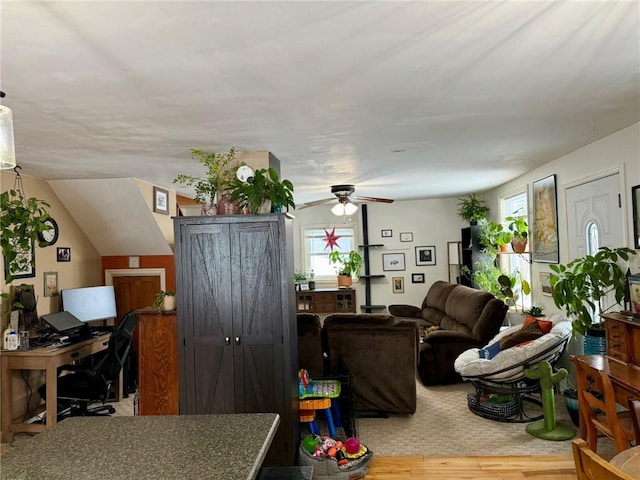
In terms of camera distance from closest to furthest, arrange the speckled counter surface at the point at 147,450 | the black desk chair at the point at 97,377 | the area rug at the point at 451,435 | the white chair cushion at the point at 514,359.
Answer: the speckled counter surface at the point at 147,450, the area rug at the point at 451,435, the white chair cushion at the point at 514,359, the black desk chair at the point at 97,377

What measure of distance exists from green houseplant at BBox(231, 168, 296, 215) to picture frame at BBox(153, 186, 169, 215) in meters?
2.06

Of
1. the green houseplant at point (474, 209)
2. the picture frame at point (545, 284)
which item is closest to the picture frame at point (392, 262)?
the green houseplant at point (474, 209)

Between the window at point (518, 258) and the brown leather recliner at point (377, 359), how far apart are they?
2.37 metres

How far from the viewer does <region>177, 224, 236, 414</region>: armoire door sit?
348 cm

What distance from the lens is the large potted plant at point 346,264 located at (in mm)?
8281

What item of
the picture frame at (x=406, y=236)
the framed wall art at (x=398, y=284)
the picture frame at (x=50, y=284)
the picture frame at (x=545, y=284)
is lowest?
the framed wall art at (x=398, y=284)

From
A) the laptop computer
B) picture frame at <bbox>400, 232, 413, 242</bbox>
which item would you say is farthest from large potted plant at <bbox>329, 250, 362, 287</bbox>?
the laptop computer

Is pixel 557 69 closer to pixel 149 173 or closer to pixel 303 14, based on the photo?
pixel 303 14

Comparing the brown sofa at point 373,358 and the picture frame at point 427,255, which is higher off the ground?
the picture frame at point 427,255

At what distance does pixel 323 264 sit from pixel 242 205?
206 inches

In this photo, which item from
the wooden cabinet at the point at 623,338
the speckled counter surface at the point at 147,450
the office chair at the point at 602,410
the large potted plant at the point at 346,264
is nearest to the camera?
the speckled counter surface at the point at 147,450

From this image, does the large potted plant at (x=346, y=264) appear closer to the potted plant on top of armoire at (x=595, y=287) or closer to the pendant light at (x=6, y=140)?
the potted plant on top of armoire at (x=595, y=287)

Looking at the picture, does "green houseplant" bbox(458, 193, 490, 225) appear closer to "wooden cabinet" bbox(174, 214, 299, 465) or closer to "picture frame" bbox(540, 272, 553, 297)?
"picture frame" bbox(540, 272, 553, 297)

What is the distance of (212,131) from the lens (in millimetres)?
3303
